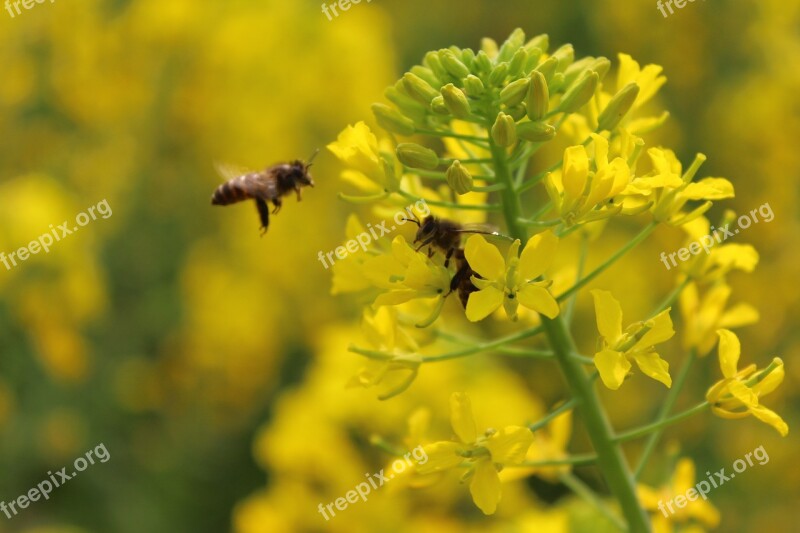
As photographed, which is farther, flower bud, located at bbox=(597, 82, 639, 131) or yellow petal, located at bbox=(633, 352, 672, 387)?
flower bud, located at bbox=(597, 82, 639, 131)

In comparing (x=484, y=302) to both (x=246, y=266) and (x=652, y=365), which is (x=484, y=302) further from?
(x=246, y=266)

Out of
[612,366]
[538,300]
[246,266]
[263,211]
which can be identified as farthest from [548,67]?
[246,266]

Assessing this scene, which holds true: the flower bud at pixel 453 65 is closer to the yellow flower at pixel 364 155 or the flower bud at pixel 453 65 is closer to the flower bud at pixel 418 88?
the flower bud at pixel 418 88

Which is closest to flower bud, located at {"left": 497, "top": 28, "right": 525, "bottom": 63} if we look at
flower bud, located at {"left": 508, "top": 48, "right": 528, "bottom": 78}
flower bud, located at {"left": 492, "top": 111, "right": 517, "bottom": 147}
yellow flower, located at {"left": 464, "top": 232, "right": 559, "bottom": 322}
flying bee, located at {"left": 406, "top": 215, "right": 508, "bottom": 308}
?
flower bud, located at {"left": 508, "top": 48, "right": 528, "bottom": 78}

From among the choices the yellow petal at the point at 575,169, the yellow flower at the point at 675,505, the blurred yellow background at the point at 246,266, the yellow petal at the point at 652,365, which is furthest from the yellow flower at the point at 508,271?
the blurred yellow background at the point at 246,266

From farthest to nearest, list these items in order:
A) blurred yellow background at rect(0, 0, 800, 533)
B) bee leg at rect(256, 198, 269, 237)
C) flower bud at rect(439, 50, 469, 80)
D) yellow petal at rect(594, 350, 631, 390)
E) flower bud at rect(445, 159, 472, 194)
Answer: blurred yellow background at rect(0, 0, 800, 533) → bee leg at rect(256, 198, 269, 237) → flower bud at rect(439, 50, 469, 80) → flower bud at rect(445, 159, 472, 194) → yellow petal at rect(594, 350, 631, 390)

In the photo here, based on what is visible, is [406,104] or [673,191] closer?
[673,191]

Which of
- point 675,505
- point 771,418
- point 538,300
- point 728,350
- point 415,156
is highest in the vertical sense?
point 415,156

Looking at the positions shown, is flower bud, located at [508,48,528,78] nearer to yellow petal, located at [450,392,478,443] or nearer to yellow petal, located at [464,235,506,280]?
yellow petal, located at [464,235,506,280]

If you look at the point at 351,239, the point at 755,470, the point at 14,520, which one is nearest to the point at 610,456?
the point at 351,239
